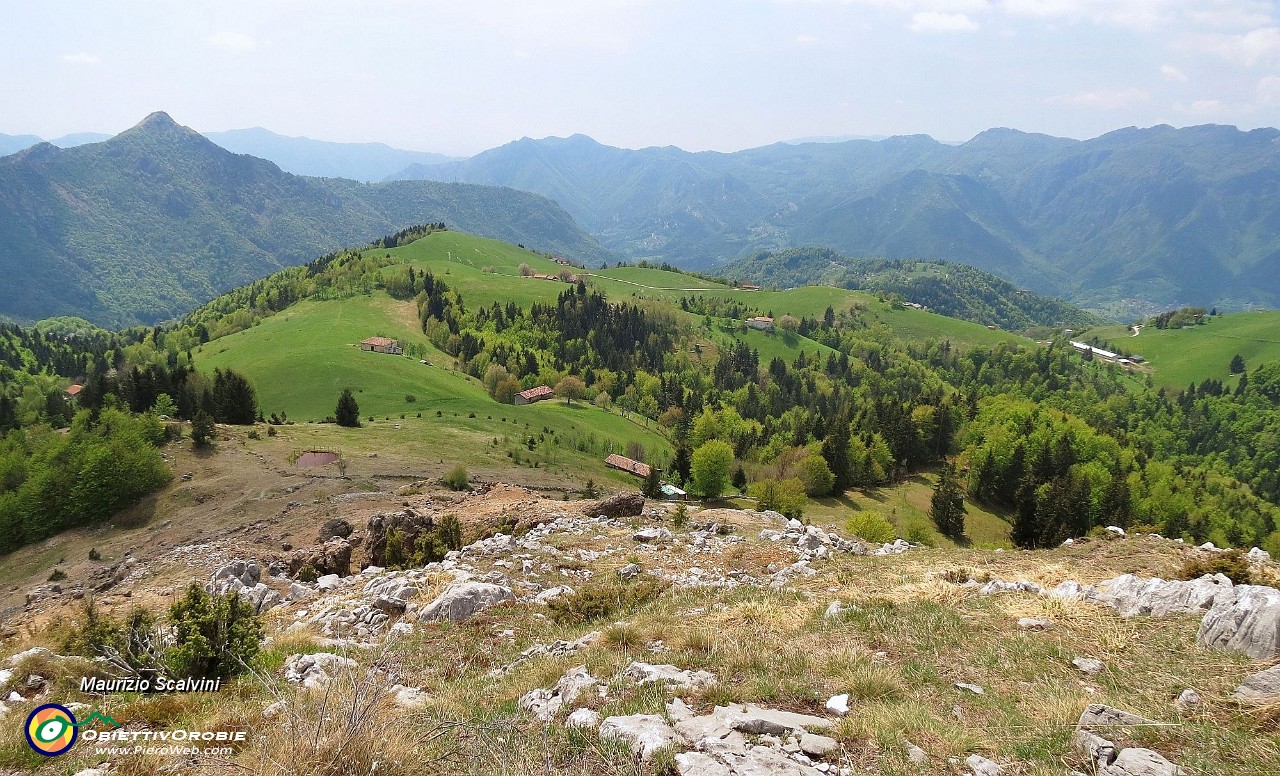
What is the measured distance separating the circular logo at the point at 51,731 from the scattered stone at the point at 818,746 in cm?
1022

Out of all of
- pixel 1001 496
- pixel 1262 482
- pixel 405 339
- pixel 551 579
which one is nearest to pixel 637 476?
pixel 1001 496

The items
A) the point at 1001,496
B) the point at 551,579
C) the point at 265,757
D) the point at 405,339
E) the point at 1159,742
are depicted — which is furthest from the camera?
the point at 405,339

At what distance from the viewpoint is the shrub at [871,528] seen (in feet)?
190

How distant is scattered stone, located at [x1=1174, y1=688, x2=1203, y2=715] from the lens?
342 inches

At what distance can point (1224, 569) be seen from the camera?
16.7m

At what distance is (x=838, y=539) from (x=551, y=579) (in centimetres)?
1736

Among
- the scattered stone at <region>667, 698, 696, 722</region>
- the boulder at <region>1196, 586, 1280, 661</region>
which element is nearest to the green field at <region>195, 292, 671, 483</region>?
the scattered stone at <region>667, 698, 696, 722</region>

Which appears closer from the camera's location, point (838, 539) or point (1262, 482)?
point (838, 539)

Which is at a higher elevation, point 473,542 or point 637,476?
point 473,542

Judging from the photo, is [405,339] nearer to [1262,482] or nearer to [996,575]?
[996,575]

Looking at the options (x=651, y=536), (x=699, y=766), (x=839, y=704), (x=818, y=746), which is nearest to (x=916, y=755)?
(x=818, y=746)

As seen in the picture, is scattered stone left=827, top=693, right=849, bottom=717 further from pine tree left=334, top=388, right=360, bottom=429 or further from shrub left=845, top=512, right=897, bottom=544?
pine tree left=334, top=388, right=360, bottom=429

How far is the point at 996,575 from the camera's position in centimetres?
2002

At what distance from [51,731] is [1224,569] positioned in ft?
87.5
